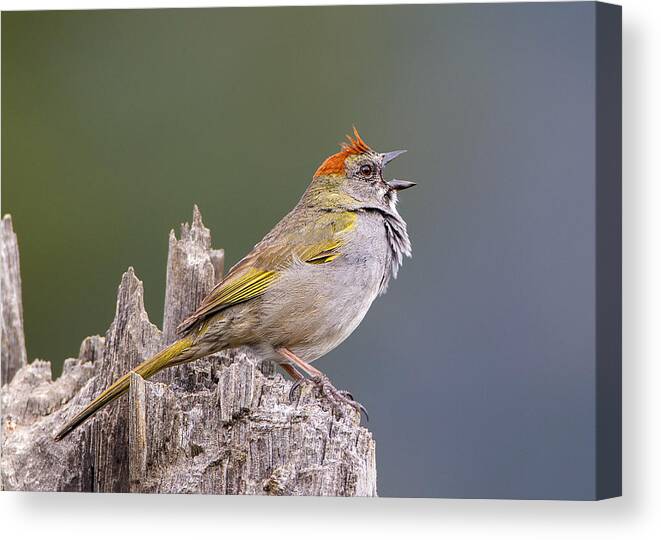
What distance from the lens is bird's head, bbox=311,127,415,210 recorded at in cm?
719

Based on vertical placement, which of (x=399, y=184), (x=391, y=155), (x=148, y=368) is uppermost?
(x=391, y=155)

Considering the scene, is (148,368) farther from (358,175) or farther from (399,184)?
(399,184)

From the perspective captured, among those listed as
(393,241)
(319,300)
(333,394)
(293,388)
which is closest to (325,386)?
(333,394)

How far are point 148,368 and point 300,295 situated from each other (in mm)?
906

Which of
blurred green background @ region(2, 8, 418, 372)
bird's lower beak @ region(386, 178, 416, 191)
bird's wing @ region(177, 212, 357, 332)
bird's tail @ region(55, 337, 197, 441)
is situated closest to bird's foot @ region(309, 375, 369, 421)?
bird's wing @ region(177, 212, 357, 332)

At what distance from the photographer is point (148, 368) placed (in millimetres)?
6883

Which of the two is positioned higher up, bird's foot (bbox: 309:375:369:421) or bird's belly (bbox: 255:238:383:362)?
bird's belly (bbox: 255:238:383:362)

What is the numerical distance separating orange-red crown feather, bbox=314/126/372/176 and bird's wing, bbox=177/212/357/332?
0.84ft

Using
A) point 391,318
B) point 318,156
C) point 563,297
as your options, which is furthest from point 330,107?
point 563,297

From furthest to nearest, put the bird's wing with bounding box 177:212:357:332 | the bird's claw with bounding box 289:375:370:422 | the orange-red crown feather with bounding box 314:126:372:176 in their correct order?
the orange-red crown feather with bounding box 314:126:372:176 → the bird's wing with bounding box 177:212:357:332 → the bird's claw with bounding box 289:375:370:422

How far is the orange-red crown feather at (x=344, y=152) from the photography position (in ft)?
23.5

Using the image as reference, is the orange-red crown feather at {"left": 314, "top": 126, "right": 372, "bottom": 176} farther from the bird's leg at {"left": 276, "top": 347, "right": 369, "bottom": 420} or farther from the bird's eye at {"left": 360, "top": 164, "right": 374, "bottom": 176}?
the bird's leg at {"left": 276, "top": 347, "right": 369, "bottom": 420}

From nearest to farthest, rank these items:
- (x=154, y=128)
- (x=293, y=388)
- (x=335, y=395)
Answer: (x=293, y=388) < (x=335, y=395) < (x=154, y=128)

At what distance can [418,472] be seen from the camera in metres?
6.98
